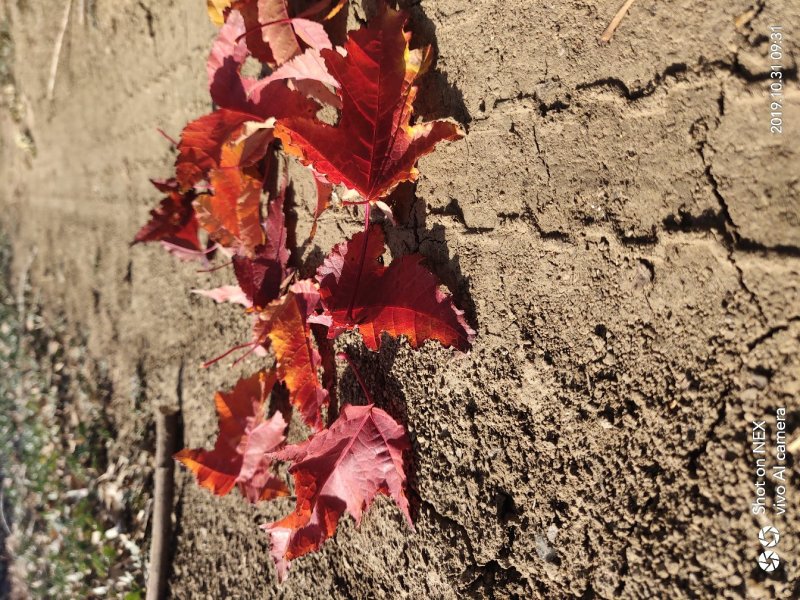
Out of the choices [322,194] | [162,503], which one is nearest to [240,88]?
[322,194]

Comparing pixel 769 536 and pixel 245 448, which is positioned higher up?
pixel 769 536

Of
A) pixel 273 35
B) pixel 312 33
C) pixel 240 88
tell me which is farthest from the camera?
pixel 240 88

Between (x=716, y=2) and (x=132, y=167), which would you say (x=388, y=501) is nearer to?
(x=716, y=2)

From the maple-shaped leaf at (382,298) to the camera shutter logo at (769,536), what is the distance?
766 millimetres

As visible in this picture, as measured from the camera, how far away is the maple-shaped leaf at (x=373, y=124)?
139 centimetres

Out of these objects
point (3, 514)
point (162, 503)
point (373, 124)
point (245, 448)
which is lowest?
point (3, 514)

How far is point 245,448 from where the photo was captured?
1933 millimetres

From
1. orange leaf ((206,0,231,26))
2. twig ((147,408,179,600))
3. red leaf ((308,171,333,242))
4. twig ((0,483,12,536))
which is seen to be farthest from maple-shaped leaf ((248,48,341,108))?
twig ((0,483,12,536))

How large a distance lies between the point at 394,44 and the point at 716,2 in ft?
2.49

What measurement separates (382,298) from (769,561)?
106 centimetres

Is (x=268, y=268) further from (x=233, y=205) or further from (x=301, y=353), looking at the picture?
(x=301, y=353)

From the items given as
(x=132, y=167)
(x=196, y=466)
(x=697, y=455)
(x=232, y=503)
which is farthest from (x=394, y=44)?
(x=132, y=167)

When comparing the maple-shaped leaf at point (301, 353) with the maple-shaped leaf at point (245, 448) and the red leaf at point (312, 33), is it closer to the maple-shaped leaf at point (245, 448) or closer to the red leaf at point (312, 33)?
the maple-shaped leaf at point (245, 448)

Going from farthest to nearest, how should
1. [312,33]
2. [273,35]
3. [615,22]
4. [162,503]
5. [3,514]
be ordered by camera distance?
[3,514], [162,503], [273,35], [312,33], [615,22]
